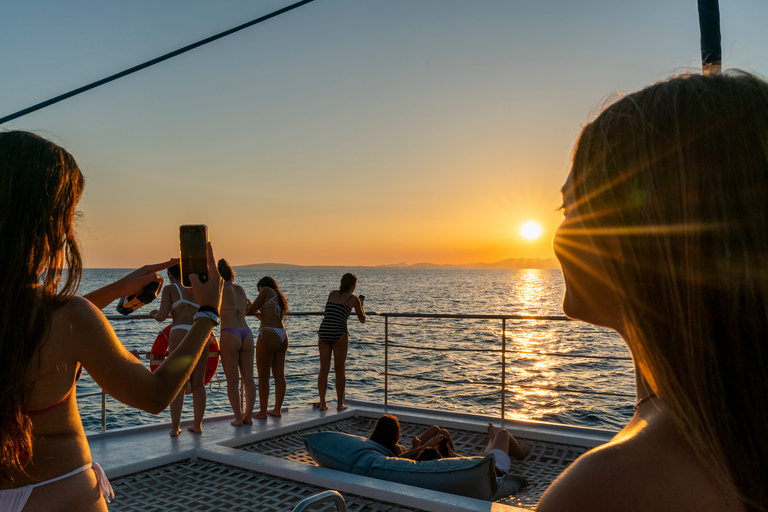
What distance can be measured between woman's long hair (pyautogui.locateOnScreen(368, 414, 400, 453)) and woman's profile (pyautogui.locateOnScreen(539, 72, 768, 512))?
3.54 m

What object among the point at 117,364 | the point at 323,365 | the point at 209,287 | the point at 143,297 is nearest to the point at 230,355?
the point at 323,365

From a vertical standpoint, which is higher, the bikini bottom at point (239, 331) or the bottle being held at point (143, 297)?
the bottle being held at point (143, 297)

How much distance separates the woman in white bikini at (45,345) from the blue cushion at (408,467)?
2190mm

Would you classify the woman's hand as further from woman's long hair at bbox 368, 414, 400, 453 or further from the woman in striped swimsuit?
the woman in striped swimsuit

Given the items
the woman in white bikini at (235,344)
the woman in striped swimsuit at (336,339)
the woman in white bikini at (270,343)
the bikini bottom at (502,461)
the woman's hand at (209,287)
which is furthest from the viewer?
the woman in striped swimsuit at (336,339)

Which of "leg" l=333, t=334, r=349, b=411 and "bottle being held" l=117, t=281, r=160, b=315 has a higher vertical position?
"bottle being held" l=117, t=281, r=160, b=315

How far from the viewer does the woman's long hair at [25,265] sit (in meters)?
1.02

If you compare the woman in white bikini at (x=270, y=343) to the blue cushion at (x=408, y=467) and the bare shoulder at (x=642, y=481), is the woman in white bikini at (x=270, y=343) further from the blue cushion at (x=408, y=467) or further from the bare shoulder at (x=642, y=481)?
the bare shoulder at (x=642, y=481)

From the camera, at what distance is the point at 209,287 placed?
1486 mm

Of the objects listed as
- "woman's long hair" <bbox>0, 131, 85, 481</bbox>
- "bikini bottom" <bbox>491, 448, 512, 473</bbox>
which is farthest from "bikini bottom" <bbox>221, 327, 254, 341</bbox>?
"woman's long hair" <bbox>0, 131, 85, 481</bbox>

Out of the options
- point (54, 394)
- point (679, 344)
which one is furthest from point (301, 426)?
point (679, 344)

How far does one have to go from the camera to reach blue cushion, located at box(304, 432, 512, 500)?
2.96 meters

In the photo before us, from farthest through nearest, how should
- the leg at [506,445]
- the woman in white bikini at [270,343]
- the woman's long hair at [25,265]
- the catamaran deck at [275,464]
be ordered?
the woman in white bikini at [270,343] < the leg at [506,445] < the catamaran deck at [275,464] < the woman's long hair at [25,265]

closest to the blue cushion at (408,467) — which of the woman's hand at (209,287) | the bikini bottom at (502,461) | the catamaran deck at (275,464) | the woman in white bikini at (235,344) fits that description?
the catamaran deck at (275,464)
